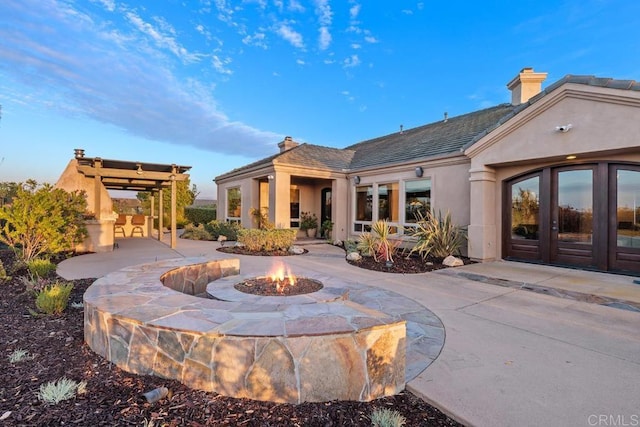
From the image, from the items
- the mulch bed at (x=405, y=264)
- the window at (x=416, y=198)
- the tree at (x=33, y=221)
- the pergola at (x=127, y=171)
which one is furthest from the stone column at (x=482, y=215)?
the tree at (x=33, y=221)

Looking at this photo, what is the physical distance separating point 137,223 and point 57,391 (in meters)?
15.6

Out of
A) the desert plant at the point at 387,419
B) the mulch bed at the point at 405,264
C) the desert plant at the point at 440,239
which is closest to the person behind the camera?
the desert plant at the point at 387,419

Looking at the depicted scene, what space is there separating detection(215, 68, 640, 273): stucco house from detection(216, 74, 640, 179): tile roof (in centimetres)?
7

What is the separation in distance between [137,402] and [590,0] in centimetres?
1271

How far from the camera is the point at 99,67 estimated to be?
388 inches

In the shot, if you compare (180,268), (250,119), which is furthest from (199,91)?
(180,268)

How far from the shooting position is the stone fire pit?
2219 millimetres

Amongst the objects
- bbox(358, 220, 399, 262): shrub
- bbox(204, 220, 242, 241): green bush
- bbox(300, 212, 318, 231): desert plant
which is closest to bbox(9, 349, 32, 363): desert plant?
bbox(358, 220, 399, 262): shrub

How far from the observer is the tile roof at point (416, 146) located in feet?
32.0

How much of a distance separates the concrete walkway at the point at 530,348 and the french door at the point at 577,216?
29.1 inches

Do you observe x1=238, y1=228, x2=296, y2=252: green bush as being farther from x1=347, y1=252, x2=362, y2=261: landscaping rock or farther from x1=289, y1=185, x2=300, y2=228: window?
x1=289, y1=185, x2=300, y2=228: window

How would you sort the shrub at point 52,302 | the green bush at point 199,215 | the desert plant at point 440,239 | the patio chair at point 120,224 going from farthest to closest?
1. the green bush at point 199,215
2. the patio chair at point 120,224
3. the desert plant at point 440,239
4. the shrub at point 52,302

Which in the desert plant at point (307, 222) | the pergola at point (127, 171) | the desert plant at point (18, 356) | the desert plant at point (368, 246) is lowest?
the desert plant at point (18, 356)

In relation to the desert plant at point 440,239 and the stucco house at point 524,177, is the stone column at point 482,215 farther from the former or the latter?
the desert plant at point 440,239
